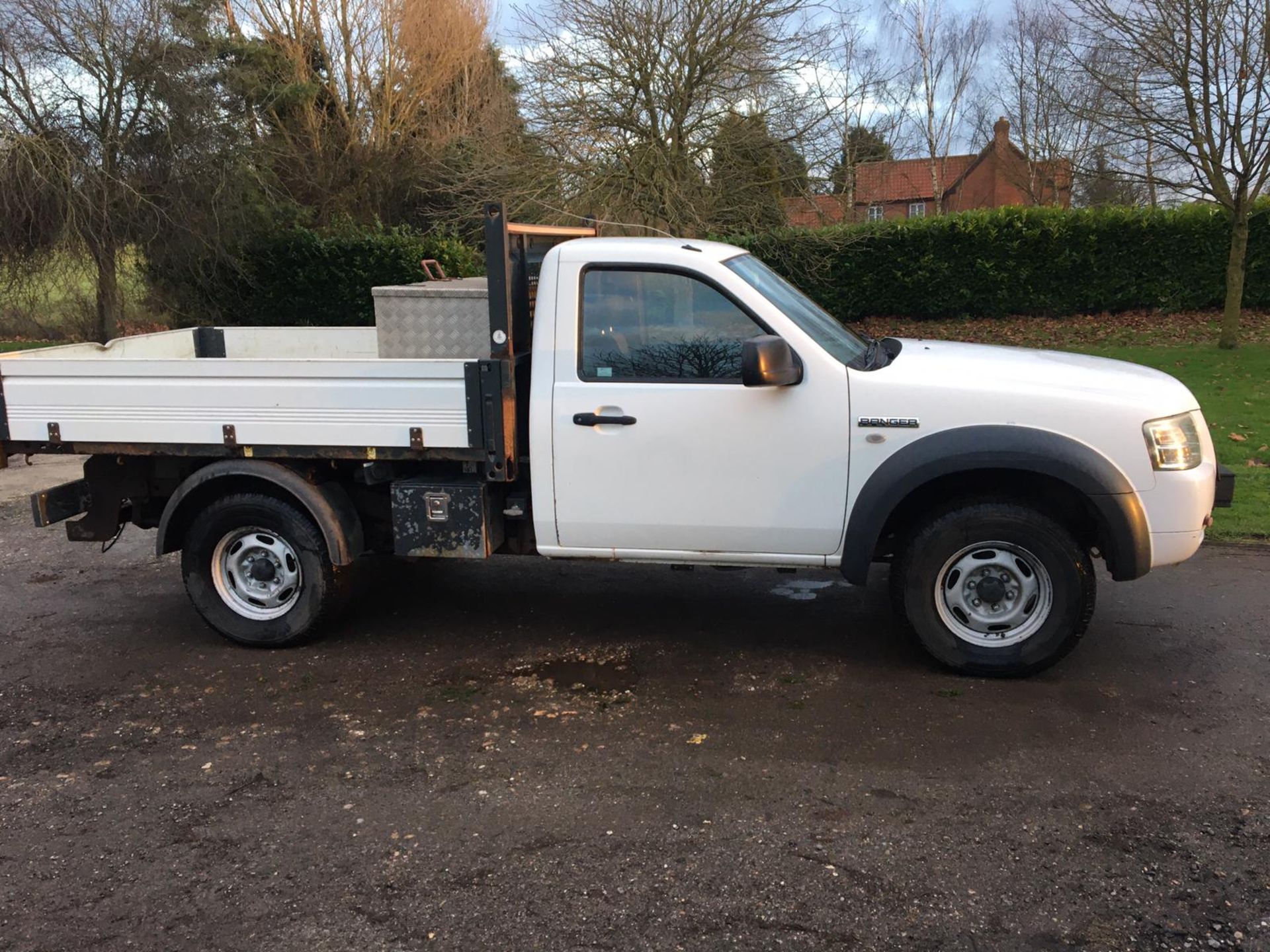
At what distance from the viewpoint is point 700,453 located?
4883 mm

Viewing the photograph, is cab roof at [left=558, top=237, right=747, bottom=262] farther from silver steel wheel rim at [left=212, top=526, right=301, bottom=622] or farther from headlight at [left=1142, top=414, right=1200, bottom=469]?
silver steel wheel rim at [left=212, top=526, right=301, bottom=622]

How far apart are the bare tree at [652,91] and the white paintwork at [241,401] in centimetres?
991

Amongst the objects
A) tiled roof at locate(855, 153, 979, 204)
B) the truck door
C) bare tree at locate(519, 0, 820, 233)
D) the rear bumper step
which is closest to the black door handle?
the truck door

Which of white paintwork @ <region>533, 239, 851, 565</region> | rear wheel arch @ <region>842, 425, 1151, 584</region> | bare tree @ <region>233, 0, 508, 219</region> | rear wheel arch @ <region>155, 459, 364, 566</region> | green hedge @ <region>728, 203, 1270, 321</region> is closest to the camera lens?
rear wheel arch @ <region>842, 425, 1151, 584</region>

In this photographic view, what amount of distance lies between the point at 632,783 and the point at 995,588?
2.03 metres

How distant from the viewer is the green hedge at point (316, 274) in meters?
21.2

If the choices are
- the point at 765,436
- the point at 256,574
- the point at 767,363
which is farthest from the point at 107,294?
the point at 767,363

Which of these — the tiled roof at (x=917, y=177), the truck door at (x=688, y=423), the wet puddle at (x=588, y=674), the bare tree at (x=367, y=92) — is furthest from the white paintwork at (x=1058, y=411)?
the tiled roof at (x=917, y=177)

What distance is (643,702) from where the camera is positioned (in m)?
4.77

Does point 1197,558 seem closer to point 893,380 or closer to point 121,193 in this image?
point 893,380

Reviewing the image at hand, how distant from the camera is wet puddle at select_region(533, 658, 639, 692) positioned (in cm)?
497

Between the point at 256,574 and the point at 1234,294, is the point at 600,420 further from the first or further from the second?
the point at 1234,294

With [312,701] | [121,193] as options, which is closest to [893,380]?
[312,701]

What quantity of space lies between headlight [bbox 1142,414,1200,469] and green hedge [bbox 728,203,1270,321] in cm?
1524
